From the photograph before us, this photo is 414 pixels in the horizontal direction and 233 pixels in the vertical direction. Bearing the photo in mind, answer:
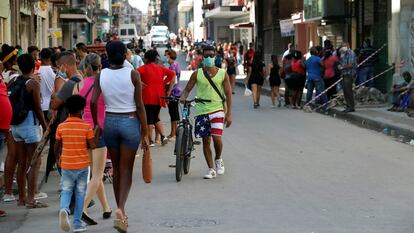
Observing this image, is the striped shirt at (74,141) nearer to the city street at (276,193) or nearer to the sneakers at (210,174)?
the city street at (276,193)

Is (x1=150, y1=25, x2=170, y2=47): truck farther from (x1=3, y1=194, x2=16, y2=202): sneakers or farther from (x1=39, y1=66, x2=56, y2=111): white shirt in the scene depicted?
(x1=3, y1=194, x2=16, y2=202): sneakers

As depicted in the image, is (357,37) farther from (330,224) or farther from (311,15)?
(330,224)

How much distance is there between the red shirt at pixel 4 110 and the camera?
9.19 metres

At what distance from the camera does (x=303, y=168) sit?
40.4 ft

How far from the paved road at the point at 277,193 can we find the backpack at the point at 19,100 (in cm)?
106

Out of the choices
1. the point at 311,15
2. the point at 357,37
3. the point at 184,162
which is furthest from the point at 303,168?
the point at 311,15

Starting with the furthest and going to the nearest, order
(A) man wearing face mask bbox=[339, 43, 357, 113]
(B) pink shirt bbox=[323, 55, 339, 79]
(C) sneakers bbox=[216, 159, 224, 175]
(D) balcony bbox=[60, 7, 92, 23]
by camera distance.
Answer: (D) balcony bbox=[60, 7, 92, 23]
(B) pink shirt bbox=[323, 55, 339, 79]
(A) man wearing face mask bbox=[339, 43, 357, 113]
(C) sneakers bbox=[216, 159, 224, 175]

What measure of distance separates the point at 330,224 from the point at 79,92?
3.08 metres

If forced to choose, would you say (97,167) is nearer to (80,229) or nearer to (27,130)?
(80,229)

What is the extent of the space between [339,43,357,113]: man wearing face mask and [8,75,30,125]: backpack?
12192 mm

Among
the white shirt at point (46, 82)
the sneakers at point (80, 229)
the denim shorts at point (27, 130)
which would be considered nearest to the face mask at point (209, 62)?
the white shirt at point (46, 82)

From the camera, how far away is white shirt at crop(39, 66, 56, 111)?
38.9 feet

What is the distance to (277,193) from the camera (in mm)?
10172

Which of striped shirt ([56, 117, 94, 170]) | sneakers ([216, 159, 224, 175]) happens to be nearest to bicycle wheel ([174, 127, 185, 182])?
sneakers ([216, 159, 224, 175])
